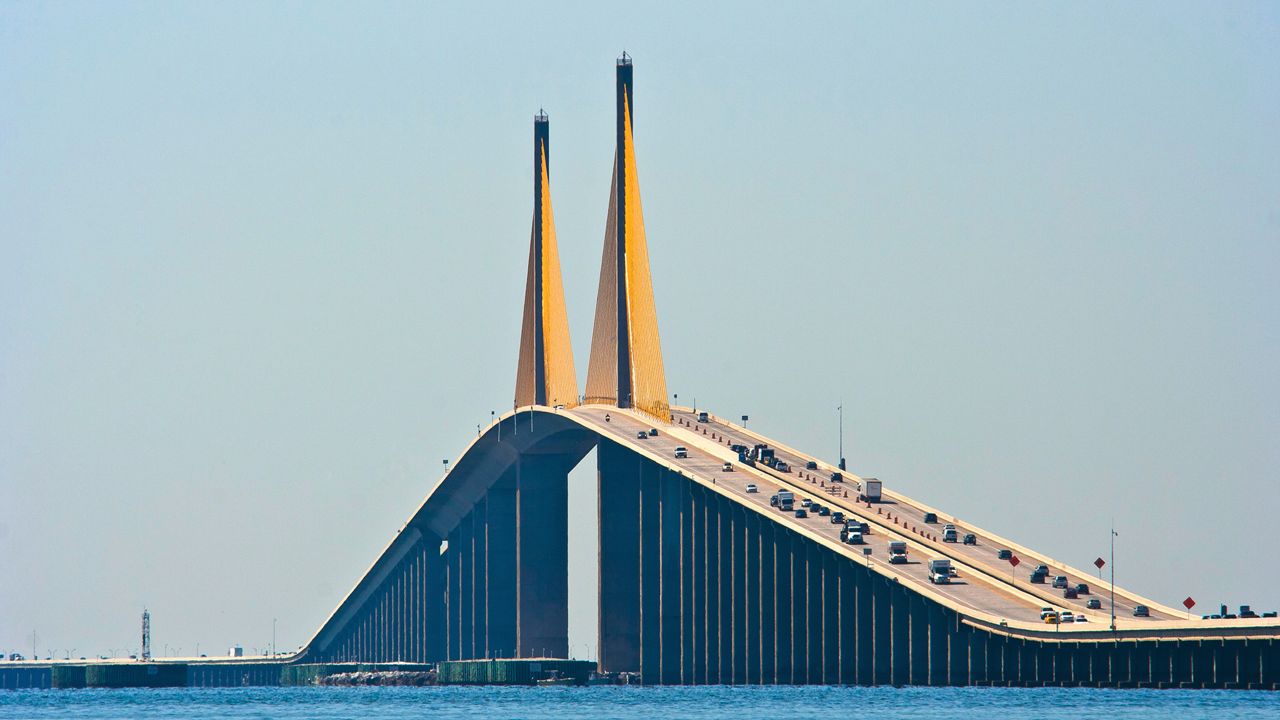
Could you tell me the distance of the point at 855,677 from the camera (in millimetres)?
132375

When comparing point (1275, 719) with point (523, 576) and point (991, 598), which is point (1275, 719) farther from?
point (523, 576)

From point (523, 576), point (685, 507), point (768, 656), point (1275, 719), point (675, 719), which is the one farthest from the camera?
point (523, 576)

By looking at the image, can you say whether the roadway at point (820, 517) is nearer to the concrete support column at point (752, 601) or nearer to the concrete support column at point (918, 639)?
the concrete support column at point (918, 639)

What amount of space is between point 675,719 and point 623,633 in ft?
225

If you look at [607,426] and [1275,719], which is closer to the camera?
[1275,719]

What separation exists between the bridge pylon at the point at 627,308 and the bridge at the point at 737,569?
0.50ft

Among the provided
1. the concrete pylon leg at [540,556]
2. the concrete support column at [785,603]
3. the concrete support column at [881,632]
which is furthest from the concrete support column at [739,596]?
the concrete pylon leg at [540,556]

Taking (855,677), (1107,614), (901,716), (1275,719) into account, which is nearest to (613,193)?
(855,677)

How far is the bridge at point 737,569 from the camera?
4496 inches

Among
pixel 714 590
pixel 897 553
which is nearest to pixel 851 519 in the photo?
pixel 897 553

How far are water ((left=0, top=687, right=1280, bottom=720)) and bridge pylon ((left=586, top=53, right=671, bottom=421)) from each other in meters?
22.6

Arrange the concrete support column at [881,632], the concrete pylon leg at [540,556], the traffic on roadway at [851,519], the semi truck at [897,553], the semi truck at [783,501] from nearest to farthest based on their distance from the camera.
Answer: the traffic on roadway at [851,519], the concrete support column at [881,632], the semi truck at [897,553], the semi truck at [783,501], the concrete pylon leg at [540,556]

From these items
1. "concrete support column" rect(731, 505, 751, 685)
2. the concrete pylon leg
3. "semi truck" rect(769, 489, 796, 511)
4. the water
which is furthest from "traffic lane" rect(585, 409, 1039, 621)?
the concrete pylon leg

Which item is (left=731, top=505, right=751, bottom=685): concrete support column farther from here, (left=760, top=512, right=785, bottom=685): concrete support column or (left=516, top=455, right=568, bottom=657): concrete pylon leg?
(left=516, top=455, right=568, bottom=657): concrete pylon leg
